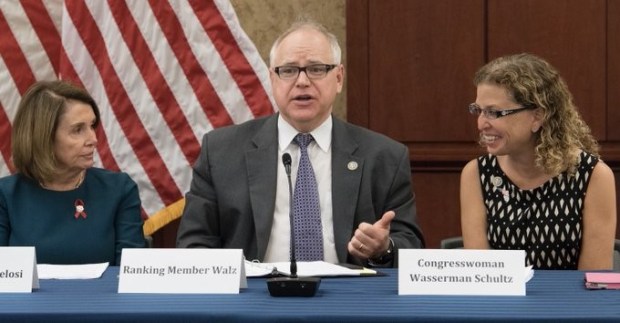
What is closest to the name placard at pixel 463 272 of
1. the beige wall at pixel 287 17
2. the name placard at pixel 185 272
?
the name placard at pixel 185 272

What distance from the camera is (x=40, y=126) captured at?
3.49 m

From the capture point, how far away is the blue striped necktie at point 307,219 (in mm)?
3201

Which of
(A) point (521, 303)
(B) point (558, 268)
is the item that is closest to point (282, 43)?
(B) point (558, 268)

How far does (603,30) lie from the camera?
4.41 metres

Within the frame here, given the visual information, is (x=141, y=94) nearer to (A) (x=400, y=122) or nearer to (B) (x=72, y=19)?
(B) (x=72, y=19)

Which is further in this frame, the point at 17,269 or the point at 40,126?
the point at 40,126

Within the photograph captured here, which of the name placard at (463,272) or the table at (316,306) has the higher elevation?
the name placard at (463,272)

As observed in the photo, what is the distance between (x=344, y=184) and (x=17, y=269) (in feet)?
4.01

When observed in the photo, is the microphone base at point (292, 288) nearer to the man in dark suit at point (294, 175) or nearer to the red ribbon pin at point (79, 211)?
the man in dark suit at point (294, 175)

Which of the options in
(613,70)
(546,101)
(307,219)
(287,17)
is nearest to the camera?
(307,219)

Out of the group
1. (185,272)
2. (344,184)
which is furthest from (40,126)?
(185,272)

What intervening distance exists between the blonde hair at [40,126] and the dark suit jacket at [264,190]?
0.54 meters

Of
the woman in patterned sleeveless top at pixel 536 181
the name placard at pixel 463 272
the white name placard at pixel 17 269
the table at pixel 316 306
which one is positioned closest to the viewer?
the table at pixel 316 306

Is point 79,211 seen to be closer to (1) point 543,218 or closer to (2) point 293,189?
(2) point 293,189
